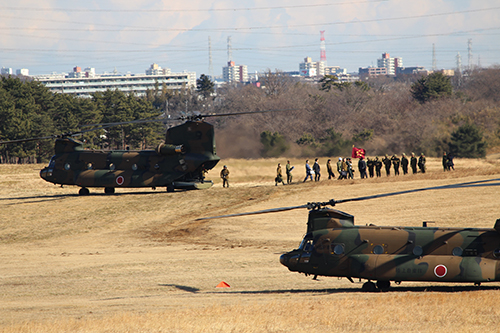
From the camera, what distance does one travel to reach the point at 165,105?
4751 inches

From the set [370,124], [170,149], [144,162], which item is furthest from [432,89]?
[144,162]

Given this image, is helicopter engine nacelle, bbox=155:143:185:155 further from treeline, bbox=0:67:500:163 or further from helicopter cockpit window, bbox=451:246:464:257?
helicopter cockpit window, bbox=451:246:464:257

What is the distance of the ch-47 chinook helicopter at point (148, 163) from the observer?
31.1 m

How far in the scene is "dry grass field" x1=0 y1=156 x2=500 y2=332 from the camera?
11445 mm

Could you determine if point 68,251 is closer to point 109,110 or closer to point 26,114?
point 26,114

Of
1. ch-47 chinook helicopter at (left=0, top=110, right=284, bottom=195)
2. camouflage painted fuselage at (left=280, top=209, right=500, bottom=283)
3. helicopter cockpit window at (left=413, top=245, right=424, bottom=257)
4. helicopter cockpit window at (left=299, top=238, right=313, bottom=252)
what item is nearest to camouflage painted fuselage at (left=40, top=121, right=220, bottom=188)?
ch-47 chinook helicopter at (left=0, top=110, right=284, bottom=195)

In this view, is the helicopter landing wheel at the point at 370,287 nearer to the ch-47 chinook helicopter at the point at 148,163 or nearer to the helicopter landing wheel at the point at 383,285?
the helicopter landing wheel at the point at 383,285

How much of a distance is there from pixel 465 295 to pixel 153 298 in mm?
7971

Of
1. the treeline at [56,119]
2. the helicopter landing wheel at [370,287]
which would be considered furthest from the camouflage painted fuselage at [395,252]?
the treeline at [56,119]

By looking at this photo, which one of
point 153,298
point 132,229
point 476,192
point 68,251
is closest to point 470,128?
point 476,192

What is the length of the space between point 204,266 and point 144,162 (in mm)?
14474

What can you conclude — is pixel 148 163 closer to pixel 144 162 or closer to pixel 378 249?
pixel 144 162

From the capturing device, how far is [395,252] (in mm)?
13805

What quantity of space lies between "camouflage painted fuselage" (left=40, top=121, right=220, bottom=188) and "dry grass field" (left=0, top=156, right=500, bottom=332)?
111 cm
